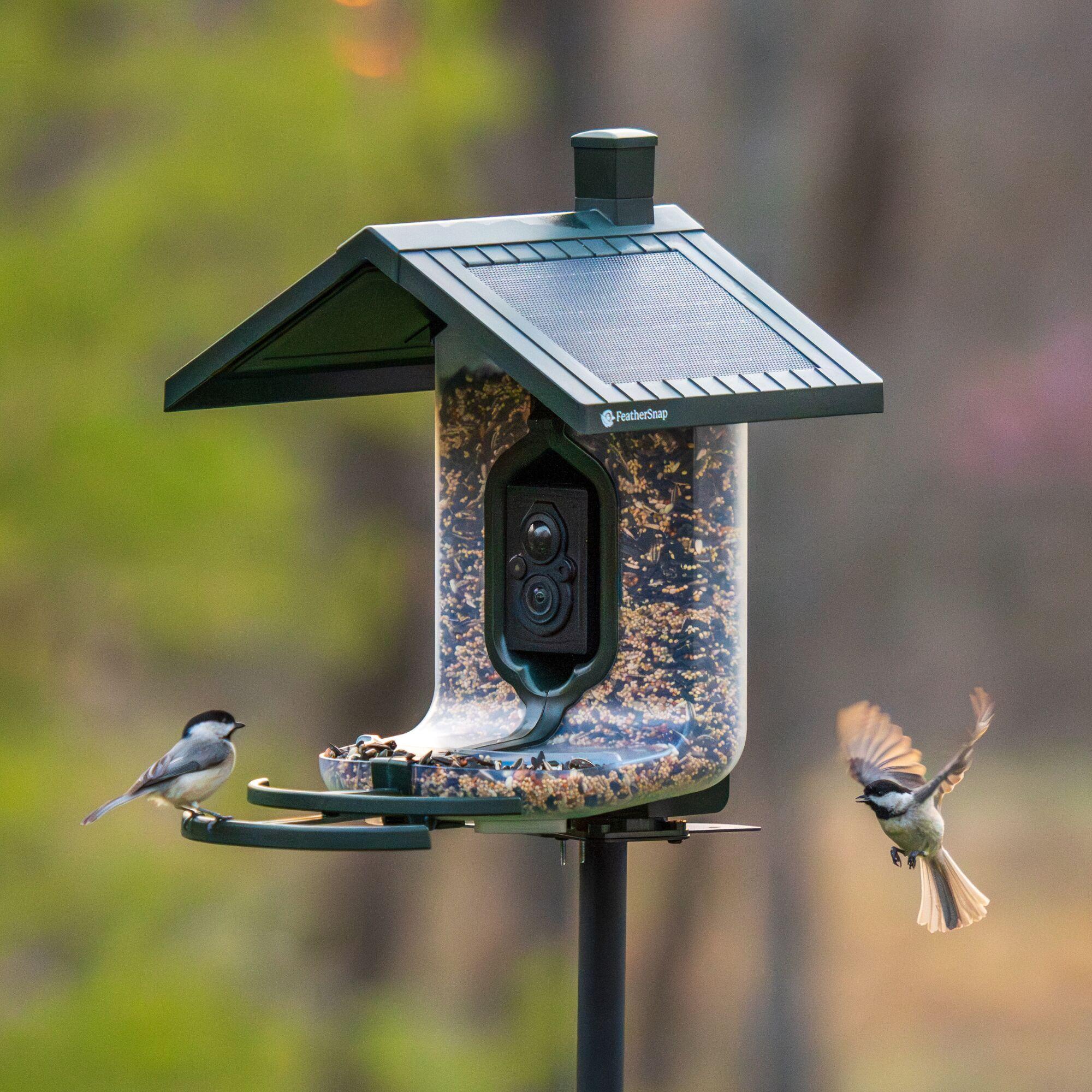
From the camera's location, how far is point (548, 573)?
4504mm

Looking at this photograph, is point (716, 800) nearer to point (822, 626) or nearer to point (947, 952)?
point (822, 626)

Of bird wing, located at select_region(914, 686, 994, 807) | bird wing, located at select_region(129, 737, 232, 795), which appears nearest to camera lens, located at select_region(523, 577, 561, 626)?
bird wing, located at select_region(914, 686, 994, 807)

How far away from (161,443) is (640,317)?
189 inches

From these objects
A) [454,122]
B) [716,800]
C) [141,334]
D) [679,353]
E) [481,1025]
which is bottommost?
[481,1025]

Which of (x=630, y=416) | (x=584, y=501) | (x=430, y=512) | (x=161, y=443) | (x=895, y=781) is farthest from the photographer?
(x=430, y=512)

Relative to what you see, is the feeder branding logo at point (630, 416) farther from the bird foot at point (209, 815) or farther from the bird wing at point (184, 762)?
the bird wing at point (184, 762)

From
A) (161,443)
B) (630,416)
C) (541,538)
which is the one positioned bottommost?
(541,538)

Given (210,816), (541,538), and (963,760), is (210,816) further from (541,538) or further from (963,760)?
(963,760)

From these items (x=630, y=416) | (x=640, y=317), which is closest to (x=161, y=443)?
(x=640, y=317)

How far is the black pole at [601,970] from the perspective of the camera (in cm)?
447

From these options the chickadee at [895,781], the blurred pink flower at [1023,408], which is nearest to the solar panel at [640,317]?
the chickadee at [895,781]

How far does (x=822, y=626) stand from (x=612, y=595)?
5825 millimetres

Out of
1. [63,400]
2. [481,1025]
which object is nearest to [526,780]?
[63,400]

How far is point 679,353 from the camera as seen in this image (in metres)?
4.27
